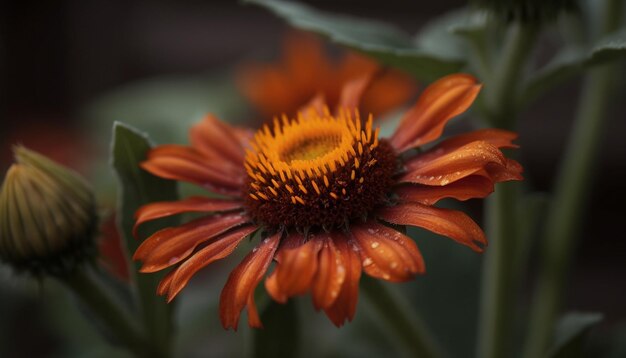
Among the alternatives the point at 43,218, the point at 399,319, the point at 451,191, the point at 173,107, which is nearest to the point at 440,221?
the point at 451,191

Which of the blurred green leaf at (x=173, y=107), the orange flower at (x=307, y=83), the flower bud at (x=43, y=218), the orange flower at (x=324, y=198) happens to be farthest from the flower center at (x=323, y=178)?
the orange flower at (x=307, y=83)

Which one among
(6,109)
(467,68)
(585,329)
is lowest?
(585,329)

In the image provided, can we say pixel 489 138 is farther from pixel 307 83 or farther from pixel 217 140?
pixel 307 83

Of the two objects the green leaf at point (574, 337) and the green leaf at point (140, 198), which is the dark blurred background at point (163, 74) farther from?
the green leaf at point (574, 337)

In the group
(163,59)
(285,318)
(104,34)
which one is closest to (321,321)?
(285,318)

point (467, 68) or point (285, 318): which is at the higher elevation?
point (467, 68)

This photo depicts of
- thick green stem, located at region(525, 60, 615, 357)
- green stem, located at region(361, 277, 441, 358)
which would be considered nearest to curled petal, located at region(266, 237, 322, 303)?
green stem, located at region(361, 277, 441, 358)

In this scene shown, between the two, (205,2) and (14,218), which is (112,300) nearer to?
(14,218)
